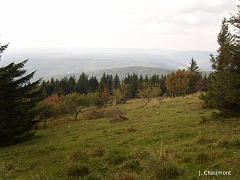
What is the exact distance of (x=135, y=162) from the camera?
311 inches

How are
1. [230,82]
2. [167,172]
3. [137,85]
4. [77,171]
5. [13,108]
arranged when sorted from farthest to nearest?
[137,85] → [13,108] → [230,82] → [77,171] → [167,172]

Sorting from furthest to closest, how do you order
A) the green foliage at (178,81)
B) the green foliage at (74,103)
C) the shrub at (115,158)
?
the green foliage at (178,81) → the green foliage at (74,103) → the shrub at (115,158)

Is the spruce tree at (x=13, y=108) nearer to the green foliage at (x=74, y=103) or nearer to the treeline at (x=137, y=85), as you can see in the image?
the green foliage at (x=74, y=103)

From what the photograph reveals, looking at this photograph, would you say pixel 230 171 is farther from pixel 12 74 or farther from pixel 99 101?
pixel 99 101

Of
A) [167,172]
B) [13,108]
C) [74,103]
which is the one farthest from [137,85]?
[167,172]

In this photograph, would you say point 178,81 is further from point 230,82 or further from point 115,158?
point 115,158

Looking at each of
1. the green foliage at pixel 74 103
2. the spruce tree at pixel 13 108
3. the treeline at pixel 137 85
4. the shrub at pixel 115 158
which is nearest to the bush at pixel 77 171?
the shrub at pixel 115 158

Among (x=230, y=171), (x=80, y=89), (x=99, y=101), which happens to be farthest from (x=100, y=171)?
(x=80, y=89)

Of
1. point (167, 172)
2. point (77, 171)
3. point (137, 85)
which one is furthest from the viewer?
point (137, 85)

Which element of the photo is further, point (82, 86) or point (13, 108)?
point (82, 86)

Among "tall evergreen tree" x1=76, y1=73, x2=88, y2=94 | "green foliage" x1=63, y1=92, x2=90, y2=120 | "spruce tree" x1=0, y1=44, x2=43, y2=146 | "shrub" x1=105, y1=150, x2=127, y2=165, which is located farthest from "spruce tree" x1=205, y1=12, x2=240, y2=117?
"tall evergreen tree" x1=76, y1=73, x2=88, y2=94

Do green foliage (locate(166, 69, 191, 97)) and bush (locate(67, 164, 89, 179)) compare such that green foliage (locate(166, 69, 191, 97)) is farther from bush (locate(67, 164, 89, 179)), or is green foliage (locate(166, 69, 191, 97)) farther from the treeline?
bush (locate(67, 164, 89, 179))

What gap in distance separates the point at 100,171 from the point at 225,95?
11.1 meters

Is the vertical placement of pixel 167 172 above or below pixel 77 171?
above
